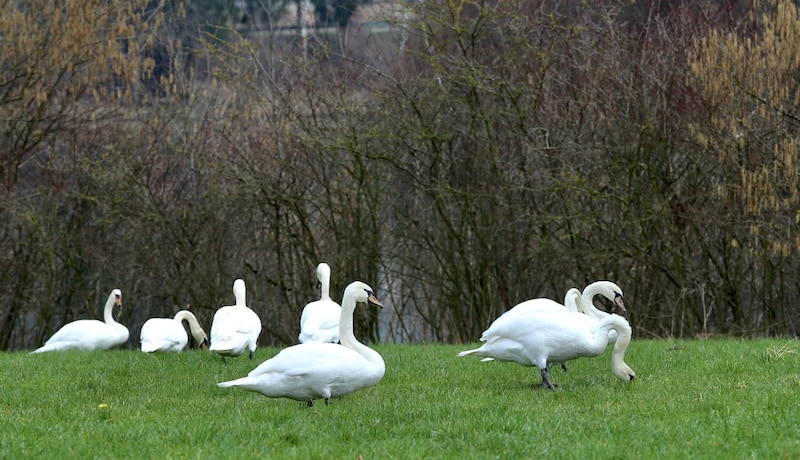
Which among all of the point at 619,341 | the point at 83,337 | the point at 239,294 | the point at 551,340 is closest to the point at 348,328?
the point at 551,340

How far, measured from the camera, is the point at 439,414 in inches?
305

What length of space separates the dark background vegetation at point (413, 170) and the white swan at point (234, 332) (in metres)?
6.15

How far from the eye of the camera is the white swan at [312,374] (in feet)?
26.1

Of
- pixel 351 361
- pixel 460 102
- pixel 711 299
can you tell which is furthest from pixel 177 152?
pixel 351 361

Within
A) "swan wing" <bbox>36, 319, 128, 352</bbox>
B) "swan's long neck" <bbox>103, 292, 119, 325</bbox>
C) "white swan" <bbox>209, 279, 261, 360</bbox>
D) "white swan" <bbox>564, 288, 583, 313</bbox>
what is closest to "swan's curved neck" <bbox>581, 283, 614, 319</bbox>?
"white swan" <bbox>564, 288, 583, 313</bbox>

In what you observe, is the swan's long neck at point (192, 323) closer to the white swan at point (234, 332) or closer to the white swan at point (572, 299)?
the white swan at point (234, 332)

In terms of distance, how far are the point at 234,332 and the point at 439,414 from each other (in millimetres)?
4737

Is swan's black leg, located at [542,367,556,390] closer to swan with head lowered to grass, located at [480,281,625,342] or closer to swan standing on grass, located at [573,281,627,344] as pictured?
swan with head lowered to grass, located at [480,281,625,342]

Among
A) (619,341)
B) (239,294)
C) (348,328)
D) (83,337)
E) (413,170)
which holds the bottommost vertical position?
(83,337)

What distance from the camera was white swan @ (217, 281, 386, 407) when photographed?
796 centimetres

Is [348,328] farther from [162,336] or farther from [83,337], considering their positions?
[83,337]

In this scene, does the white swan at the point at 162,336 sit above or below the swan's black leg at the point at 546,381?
below

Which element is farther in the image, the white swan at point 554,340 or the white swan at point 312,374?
the white swan at point 554,340

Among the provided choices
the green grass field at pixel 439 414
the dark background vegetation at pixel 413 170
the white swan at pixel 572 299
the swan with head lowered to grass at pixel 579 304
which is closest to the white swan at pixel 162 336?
the green grass field at pixel 439 414
